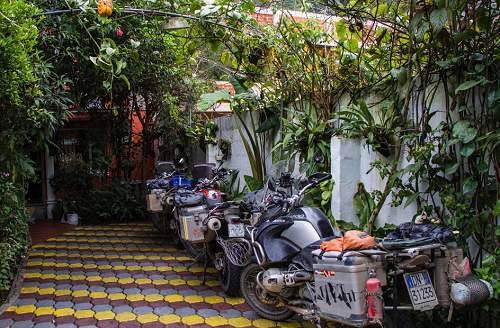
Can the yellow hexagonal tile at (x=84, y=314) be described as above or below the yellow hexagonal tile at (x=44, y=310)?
below

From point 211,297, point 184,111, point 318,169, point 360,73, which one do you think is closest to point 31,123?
point 211,297

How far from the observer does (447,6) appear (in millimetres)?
3016

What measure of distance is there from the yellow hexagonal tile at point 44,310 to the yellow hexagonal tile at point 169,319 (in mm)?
1034

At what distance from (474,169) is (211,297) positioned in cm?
265

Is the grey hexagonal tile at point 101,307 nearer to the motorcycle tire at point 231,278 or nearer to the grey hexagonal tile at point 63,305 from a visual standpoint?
the grey hexagonal tile at point 63,305

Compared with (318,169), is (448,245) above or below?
below

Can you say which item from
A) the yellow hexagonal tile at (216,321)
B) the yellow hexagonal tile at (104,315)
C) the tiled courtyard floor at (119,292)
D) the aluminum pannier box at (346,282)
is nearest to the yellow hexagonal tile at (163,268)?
the tiled courtyard floor at (119,292)

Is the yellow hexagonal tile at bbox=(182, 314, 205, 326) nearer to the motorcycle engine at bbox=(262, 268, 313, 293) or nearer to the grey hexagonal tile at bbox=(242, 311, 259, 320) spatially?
the grey hexagonal tile at bbox=(242, 311, 259, 320)

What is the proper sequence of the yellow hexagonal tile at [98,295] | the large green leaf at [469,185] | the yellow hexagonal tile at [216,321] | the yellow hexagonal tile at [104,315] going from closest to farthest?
1. the large green leaf at [469,185]
2. the yellow hexagonal tile at [216,321]
3. the yellow hexagonal tile at [104,315]
4. the yellow hexagonal tile at [98,295]

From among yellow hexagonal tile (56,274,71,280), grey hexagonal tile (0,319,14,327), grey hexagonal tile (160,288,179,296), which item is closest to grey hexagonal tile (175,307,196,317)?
grey hexagonal tile (160,288,179,296)

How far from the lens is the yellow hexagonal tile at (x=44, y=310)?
13.6 ft

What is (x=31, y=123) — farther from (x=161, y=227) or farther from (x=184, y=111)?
(x=184, y=111)

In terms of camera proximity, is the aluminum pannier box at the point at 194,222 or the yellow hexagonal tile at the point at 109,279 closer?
the aluminum pannier box at the point at 194,222

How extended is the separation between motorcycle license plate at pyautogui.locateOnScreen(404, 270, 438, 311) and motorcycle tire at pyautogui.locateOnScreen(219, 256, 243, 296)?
2.01m
